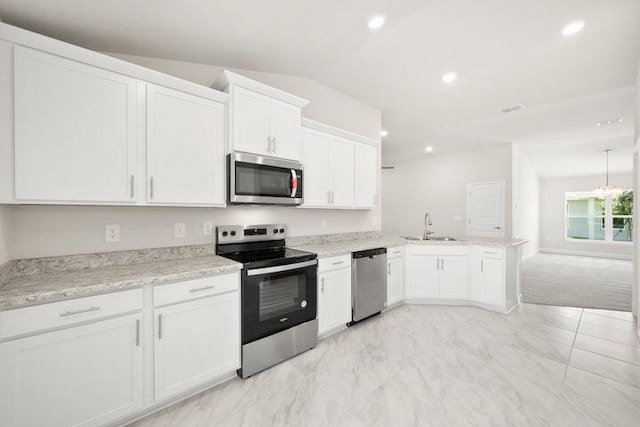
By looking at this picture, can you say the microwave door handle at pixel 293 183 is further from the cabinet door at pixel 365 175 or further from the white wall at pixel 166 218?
the cabinet door at pixel 365 175

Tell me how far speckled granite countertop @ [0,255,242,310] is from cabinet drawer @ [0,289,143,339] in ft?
0.12

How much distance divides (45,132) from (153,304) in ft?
3.97

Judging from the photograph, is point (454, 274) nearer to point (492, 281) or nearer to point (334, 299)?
point (492, 281)

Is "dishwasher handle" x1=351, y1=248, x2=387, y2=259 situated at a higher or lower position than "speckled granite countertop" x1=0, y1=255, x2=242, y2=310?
lower

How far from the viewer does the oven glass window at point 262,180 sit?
2.36 m

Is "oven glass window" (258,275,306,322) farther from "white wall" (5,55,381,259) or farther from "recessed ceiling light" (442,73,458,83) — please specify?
"recessed ceiling light" (442,73,458,83)

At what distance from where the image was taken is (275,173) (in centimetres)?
260

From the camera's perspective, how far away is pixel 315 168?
309 cm

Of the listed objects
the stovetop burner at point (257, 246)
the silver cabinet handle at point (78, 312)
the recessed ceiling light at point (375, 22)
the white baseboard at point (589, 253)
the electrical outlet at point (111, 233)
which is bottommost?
the white baseboard at point (589, 253)

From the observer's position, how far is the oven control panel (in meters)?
2.56

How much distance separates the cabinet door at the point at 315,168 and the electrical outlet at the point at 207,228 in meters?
0.99

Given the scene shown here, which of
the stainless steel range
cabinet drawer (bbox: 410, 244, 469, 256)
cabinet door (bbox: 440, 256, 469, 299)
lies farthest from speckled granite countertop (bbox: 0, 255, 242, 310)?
cabinet door (bbox: 440, 256, 469, 299)

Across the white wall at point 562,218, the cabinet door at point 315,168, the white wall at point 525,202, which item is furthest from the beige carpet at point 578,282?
the cabinet door at point 315,168

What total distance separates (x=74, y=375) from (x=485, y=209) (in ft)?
23.7
